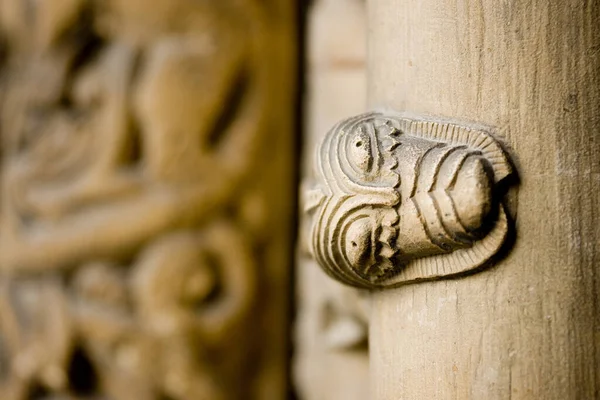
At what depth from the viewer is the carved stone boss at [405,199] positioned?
0.49 metres

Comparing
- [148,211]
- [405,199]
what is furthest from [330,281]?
[405,199]

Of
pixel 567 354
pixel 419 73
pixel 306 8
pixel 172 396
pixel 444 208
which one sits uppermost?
pixel 306 8

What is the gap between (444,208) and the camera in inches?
19.2

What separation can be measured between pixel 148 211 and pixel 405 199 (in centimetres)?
54

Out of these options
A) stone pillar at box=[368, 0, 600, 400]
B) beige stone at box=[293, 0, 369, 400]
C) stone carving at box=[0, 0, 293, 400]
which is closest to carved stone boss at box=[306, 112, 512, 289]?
stone pillar at box=[368, 0, 600, 400]

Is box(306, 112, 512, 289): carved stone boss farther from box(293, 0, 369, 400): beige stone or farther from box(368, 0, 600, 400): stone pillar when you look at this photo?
box(293, 0, 369, 400): beige stone

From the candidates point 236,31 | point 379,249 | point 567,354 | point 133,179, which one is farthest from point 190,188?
point 567,354

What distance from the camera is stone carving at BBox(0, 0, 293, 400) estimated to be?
3.13ft

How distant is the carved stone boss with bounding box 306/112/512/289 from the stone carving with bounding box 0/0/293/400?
44cm

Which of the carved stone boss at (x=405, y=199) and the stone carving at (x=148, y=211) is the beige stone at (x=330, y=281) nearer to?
the stone carving at (x=148, y=211)

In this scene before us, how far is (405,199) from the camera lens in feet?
1.67

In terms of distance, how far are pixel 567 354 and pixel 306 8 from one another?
72 cm

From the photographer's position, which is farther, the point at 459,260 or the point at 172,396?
the point at 172,396

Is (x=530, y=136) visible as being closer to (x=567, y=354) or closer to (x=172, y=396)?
(x=567, y=354)
